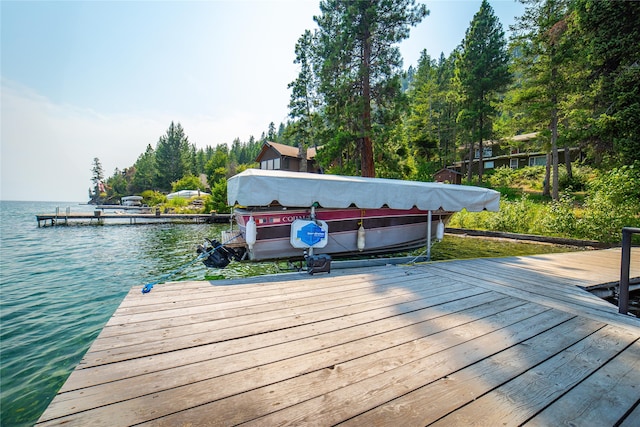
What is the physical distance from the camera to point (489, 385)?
1712mm

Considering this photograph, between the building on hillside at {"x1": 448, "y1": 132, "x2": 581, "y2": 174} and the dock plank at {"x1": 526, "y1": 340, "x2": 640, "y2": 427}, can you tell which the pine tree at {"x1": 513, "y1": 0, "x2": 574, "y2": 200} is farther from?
the dock plank at {"x1": 526, "y1": 340, "x2": 640, "y2": 427}

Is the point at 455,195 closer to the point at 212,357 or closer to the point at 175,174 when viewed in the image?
the point at 212,357

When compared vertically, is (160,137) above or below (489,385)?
above

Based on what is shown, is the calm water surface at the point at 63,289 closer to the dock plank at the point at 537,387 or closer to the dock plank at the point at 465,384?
the dock plank at the point at 465,384

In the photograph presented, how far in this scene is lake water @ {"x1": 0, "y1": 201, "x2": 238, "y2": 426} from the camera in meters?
3.59

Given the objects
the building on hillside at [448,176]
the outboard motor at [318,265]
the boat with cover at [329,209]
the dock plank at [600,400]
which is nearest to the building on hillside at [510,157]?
the building on hillside at [448,176]

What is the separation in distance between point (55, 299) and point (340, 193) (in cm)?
716

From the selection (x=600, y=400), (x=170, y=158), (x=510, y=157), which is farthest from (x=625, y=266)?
(x=170, y=158)

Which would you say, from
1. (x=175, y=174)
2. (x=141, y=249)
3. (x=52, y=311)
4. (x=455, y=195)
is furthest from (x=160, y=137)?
(x=455, y=195)

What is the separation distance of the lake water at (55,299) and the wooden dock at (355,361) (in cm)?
192

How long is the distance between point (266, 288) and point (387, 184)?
333 centimetres

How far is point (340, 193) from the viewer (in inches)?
208

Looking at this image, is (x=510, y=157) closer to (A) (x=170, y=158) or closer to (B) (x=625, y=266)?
(B) (x=625, y=266)

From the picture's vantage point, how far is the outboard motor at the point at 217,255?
5.22m
